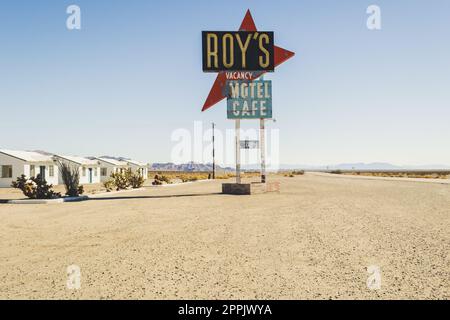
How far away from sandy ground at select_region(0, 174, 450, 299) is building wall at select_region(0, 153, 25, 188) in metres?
26.1

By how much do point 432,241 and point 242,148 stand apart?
56.8 feet

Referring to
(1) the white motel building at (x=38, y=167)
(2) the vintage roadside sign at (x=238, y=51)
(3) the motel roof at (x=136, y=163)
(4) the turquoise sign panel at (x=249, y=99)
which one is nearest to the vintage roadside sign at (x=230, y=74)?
(4) the turquoise sign panel at (x=249, y=99)

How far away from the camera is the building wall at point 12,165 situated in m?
36.9

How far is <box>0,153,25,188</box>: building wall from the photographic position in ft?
121

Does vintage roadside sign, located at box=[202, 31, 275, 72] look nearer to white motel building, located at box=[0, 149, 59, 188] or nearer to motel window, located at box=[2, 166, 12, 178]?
white motel building, located at box=[0, 149, 59, 188]

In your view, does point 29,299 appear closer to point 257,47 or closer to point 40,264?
point 40,264

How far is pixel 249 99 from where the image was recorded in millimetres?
25344

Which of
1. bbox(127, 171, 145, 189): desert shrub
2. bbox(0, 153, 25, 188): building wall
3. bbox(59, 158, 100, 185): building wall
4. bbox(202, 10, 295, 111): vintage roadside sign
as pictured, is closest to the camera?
bbox(202, 10, 295, 111): vintage roadside sign

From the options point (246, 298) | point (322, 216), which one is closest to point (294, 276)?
point (246, 298)

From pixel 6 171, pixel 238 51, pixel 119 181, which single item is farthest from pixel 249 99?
pixel 6 171

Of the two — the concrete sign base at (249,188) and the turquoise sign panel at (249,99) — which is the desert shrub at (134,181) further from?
the turquoise sign panel at (249,99)

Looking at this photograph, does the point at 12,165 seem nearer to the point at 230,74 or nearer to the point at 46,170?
the point at 46,170

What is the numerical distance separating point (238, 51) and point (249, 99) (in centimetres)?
314

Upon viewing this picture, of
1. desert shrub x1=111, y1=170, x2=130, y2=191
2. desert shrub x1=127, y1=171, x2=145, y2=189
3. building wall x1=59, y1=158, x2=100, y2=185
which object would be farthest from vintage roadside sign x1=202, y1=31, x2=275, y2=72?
building wall x1=59, y1=158, x2=100, y2=185
